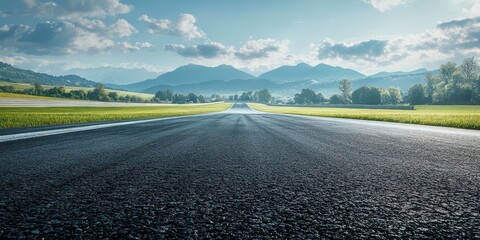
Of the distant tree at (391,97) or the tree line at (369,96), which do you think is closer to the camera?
the tree line at (369,96)

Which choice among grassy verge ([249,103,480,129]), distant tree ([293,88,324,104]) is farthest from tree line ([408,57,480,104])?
distant tree ([293,88,324,104])

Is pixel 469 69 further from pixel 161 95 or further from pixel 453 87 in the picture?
pixel 161 95

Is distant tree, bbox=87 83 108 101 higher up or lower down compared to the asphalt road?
higher up

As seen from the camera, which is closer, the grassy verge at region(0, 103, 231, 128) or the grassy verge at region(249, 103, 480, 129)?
the grassy verge at region(249, 103, 480, 129)

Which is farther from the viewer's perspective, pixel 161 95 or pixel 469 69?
pixel 161 95

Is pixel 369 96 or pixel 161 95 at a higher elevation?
pixel 369 96

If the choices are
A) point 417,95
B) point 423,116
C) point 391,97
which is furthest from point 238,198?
point 391,97

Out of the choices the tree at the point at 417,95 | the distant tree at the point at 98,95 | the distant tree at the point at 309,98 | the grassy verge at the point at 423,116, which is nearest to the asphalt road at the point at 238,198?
the grassy verge at the point at 423,116

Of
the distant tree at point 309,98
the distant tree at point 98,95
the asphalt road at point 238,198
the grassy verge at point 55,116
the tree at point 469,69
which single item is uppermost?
the tree at point 469,69

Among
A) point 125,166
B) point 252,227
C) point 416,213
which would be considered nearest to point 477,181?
point 416,213

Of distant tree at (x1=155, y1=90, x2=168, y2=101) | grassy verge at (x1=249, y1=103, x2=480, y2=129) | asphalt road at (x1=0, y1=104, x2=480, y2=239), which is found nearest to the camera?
asphalt road at (x1=0, y1=104, x2=480, y2=239)

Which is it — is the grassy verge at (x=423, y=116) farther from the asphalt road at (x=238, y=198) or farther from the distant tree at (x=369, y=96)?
the distant tree at (x=369, y=96)

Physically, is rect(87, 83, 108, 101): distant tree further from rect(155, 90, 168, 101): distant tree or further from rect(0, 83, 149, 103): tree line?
rect(155, 90, 168, 101): distant tree

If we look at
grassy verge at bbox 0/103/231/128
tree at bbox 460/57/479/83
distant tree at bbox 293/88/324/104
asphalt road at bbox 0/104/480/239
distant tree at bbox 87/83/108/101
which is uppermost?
tree at bbox 460/57/479/83
